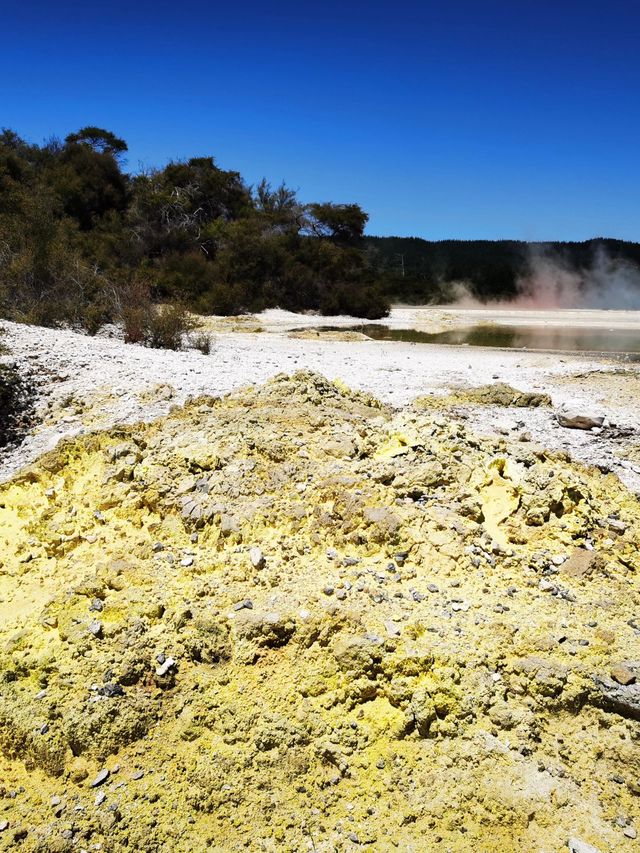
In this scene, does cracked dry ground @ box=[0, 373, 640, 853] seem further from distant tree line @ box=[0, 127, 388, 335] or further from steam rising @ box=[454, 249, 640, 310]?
steam rising @ box=[454, 249, 640, 310]

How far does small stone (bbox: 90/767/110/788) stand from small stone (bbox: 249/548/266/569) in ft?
4.75

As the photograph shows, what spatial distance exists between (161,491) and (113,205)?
2572 centimetres

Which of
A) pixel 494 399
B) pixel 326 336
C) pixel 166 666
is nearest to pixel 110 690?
pixel 166 666

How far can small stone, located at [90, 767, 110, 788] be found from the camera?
286cm

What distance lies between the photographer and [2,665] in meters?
3.45

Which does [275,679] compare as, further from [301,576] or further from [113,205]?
[113,205]

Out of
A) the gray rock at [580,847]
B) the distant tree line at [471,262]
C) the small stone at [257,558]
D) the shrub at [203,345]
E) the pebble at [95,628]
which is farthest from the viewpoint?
the distant tree line at [471,262]

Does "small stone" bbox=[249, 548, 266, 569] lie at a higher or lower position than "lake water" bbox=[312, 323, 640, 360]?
lower

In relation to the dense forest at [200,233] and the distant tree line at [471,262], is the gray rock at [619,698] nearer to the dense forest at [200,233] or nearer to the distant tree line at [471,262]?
the dense forest at [200,233]

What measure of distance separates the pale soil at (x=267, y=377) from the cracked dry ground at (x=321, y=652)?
1.73 meters

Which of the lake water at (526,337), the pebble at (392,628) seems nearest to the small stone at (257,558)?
the pebble at (392,628)

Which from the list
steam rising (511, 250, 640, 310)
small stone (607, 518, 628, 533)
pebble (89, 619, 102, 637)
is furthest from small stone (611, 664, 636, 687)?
steam rising (511, 250, 640, 310)

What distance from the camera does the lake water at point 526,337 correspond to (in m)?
16.8

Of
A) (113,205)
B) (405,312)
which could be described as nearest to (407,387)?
(405,312)
